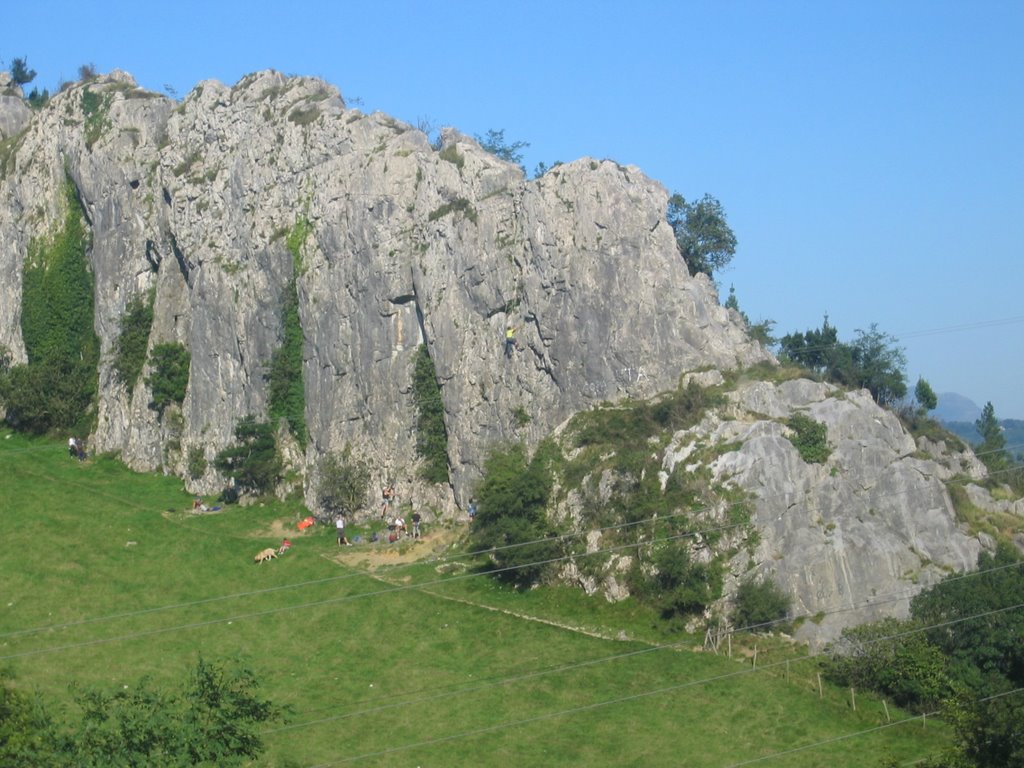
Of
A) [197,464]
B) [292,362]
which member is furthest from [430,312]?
[197,464]

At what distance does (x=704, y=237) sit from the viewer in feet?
271

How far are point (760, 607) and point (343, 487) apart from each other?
888 inches

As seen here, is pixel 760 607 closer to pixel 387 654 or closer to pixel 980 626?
pixel 980 626

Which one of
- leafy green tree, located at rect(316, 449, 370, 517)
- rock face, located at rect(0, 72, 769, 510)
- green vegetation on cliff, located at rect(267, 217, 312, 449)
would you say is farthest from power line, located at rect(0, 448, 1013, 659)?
green vegetation on cliff, located at rect(267, 217, 312, 449)

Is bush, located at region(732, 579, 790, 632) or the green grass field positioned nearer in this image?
the green grass field

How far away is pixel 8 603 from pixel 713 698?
29.1 m

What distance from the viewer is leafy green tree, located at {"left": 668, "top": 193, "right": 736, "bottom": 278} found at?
271 ft

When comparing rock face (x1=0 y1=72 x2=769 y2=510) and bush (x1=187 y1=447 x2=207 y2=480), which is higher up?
rock face (x1=0 y1=72 x2=769 y2=510)

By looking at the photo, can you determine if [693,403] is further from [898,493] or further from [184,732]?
[184,732]

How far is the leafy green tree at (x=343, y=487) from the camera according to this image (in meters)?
71.6

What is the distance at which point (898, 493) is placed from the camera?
2420 inches

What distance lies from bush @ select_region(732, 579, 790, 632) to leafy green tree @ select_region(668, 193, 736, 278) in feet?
91.7

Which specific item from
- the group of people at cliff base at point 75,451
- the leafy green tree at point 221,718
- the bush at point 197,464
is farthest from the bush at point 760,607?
the group of people at cliff base at point 75,451

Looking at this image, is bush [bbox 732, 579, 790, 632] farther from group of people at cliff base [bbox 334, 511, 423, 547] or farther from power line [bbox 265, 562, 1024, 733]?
group of people at cliff base [bbox 334, 511, 423, 547]
